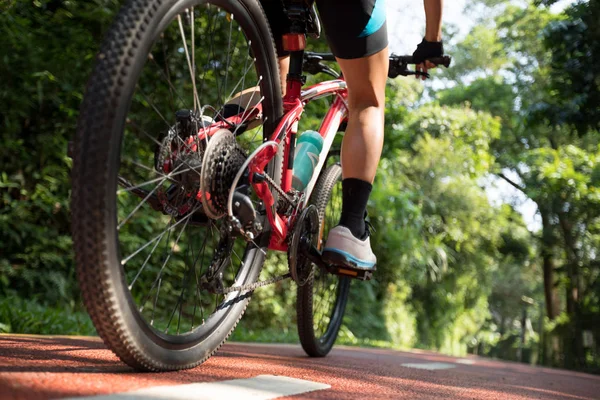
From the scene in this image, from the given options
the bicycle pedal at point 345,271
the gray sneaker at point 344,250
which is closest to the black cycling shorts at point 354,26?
the gray sneaker at point 344,250

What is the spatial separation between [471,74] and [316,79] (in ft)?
69.6

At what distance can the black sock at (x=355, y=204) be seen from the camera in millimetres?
2398

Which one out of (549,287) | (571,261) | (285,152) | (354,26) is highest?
(571,261)

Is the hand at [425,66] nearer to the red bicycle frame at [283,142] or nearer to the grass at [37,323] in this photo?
the red bicycle frame at [283,142]

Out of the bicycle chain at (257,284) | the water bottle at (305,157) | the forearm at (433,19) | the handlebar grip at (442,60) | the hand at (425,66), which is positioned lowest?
the bicycle chain at (257,284)

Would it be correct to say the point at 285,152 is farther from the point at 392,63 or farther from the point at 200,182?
the point at 392,63

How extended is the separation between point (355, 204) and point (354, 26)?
61 centimetres

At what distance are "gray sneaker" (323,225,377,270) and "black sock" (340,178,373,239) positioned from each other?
1.8 inches

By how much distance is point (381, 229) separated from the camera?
10.0 m

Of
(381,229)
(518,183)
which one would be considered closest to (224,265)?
(381,229)

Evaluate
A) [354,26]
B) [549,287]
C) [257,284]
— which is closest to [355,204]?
[257,284]

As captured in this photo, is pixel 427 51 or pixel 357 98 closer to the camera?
pixel 357 98

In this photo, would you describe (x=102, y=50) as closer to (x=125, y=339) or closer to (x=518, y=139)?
(x=125, y=339)

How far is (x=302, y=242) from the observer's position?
246 centimetres
